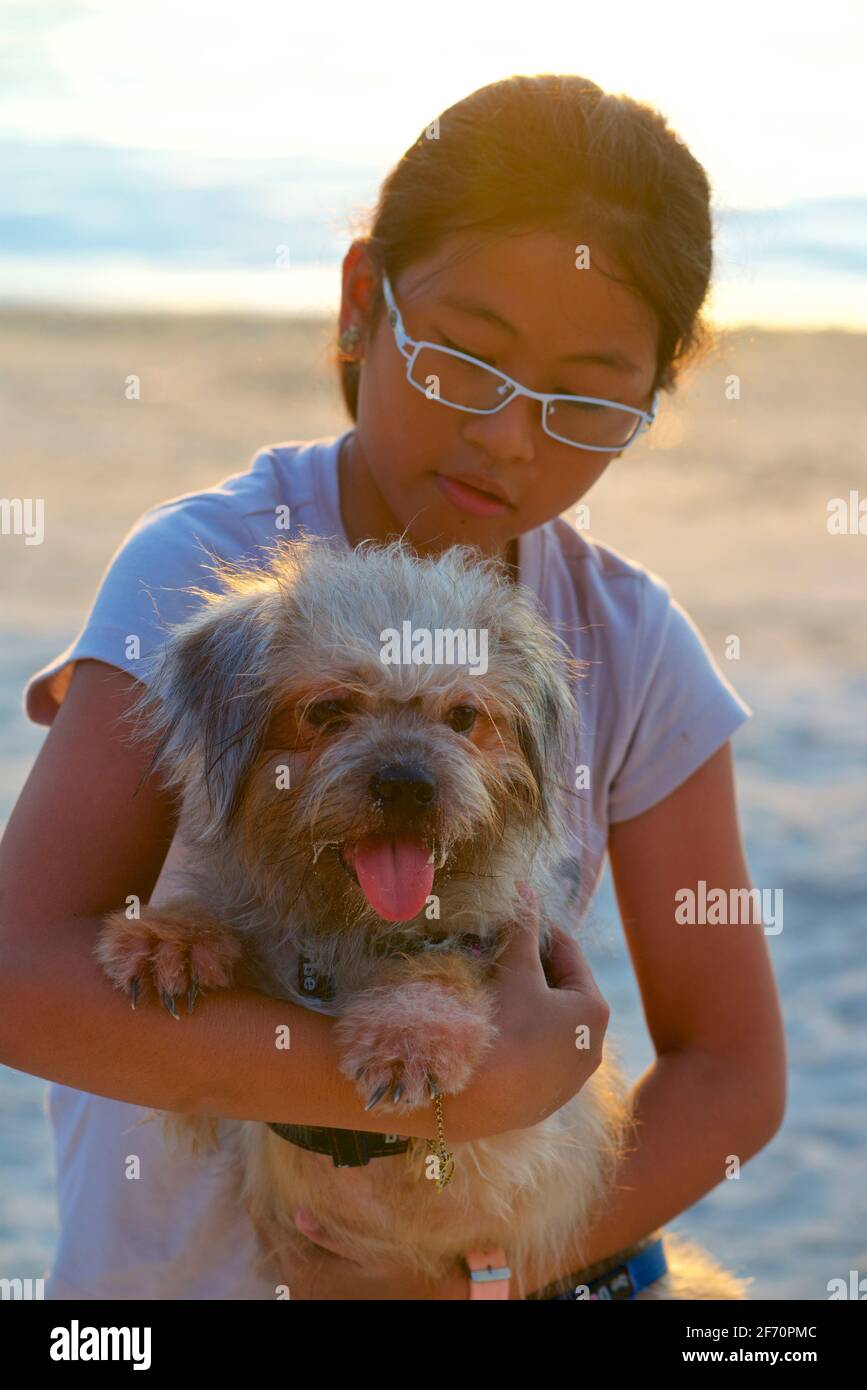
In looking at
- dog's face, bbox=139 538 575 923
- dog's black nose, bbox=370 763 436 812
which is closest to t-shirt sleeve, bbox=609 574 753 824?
dog's face, bbox=139 538 575 923

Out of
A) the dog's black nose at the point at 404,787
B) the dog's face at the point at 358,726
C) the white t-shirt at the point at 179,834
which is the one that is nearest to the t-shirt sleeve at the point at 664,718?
the white t-shirt at the point at 179,834

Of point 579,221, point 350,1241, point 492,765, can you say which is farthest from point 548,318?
point 350,1241

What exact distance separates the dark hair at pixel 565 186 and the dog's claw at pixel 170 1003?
55.6 inches

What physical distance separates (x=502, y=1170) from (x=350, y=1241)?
0.34 m

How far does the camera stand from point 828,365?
16156 millimetres

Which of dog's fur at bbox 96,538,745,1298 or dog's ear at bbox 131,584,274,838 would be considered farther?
dog's ear at bbox 131,584,274,838

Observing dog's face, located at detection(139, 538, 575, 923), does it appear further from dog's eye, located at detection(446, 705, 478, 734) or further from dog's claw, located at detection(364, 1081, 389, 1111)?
dog's claw, located at detection(364, 1081, 389, 1111)

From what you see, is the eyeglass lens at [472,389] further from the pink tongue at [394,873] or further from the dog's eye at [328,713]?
the pink tongue at [394,873]

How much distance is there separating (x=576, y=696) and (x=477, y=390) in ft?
2.14

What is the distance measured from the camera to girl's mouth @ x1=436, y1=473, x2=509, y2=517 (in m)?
2.82

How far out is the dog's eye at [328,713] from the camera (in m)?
2.40

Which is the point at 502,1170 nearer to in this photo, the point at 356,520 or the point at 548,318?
the point at 356,520

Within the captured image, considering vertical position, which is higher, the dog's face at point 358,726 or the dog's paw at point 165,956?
the dog's face at point 358,726

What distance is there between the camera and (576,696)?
9.59ft
